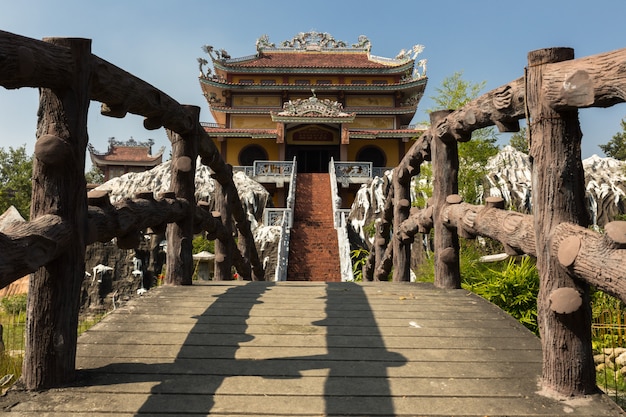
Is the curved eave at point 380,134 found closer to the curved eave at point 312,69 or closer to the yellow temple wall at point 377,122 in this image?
the yellow temple wall at point 377,122

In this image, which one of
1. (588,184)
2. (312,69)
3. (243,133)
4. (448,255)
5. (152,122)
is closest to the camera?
(152,122)

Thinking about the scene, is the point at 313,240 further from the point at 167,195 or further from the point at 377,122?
the point at 377,122

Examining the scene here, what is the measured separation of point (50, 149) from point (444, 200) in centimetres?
318

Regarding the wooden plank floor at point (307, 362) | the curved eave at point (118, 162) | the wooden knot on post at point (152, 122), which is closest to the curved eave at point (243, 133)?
the curved eave at point (118, 162)

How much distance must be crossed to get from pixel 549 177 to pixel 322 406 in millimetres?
1495

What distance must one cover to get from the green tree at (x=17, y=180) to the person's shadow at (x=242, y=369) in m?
22.0

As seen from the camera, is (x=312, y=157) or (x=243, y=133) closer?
(x=243, y=133)

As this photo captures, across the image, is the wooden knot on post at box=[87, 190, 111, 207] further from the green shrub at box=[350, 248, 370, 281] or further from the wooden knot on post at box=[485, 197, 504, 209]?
the green shrub at box=[350, 248, 370, 281]

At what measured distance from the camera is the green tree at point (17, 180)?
22.9 metres

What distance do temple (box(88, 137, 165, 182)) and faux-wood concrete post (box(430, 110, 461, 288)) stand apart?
30049 millimetres

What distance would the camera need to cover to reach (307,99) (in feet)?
74.1

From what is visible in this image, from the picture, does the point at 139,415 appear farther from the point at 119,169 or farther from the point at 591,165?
the point at 119,169

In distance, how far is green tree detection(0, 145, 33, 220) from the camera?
75.0 feet

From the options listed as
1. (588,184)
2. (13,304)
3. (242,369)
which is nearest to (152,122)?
(242,369)
